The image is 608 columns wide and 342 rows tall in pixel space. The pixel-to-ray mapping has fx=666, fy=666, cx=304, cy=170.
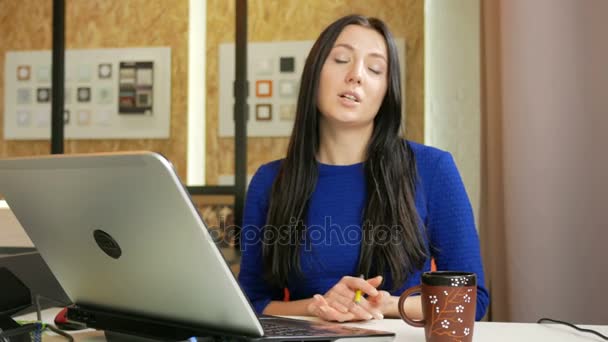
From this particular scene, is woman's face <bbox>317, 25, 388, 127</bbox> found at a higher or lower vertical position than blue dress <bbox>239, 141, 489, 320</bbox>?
higher

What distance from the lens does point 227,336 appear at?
76 centimetres

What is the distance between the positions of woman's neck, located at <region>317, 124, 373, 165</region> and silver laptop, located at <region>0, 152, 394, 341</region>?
2.15 feet

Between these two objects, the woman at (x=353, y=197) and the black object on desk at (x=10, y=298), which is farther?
the woman at (x=353, y=197)

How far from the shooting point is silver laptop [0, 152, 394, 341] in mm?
714

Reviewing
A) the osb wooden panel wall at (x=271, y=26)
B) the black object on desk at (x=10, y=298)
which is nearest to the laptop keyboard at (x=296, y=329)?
the black object on desk at (x=10, y=298)

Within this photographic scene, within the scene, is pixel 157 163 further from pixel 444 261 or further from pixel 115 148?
pixel 115 148

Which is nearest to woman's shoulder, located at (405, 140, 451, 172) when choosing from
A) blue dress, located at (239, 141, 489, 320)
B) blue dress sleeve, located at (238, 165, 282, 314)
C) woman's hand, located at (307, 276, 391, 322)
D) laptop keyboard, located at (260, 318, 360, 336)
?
blue dress, located at (239, 141, 489, 320)

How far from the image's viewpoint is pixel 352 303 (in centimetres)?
108

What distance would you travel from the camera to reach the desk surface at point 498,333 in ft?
3.16

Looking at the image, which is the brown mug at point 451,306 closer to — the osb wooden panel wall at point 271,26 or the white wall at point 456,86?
the white wall at point 456,86

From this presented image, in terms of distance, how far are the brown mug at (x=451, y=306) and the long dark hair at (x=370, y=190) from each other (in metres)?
0.53

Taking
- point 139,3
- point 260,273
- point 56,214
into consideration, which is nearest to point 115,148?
point 139,3

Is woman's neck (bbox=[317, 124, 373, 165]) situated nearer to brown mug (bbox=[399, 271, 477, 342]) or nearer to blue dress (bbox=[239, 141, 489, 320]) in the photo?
blue dress (bbox=[239, 141, 489, 320])

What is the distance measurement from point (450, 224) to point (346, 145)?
30 centimetres
